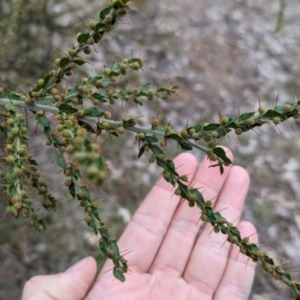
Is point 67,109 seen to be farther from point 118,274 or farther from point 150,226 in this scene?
point 150,226

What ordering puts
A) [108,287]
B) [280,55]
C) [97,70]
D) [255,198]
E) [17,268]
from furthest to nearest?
[280,55] < [97,70] < [255,198] < [17,268] < [108,287]

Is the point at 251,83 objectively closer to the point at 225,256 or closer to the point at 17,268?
the point at 225,256

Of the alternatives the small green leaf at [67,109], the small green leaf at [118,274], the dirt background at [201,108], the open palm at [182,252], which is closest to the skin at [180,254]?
the open palm at [182,252]

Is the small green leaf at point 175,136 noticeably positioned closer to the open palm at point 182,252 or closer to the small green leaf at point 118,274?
the small green leaf at point 118,274

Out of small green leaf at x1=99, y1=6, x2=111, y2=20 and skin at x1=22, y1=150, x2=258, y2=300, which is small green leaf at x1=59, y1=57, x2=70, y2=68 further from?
skin at x1=22, y1=150, x2=258, y2=300

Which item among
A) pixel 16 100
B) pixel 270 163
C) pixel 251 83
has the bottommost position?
pixel 270 163

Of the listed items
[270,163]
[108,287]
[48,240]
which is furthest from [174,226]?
[270,163]
